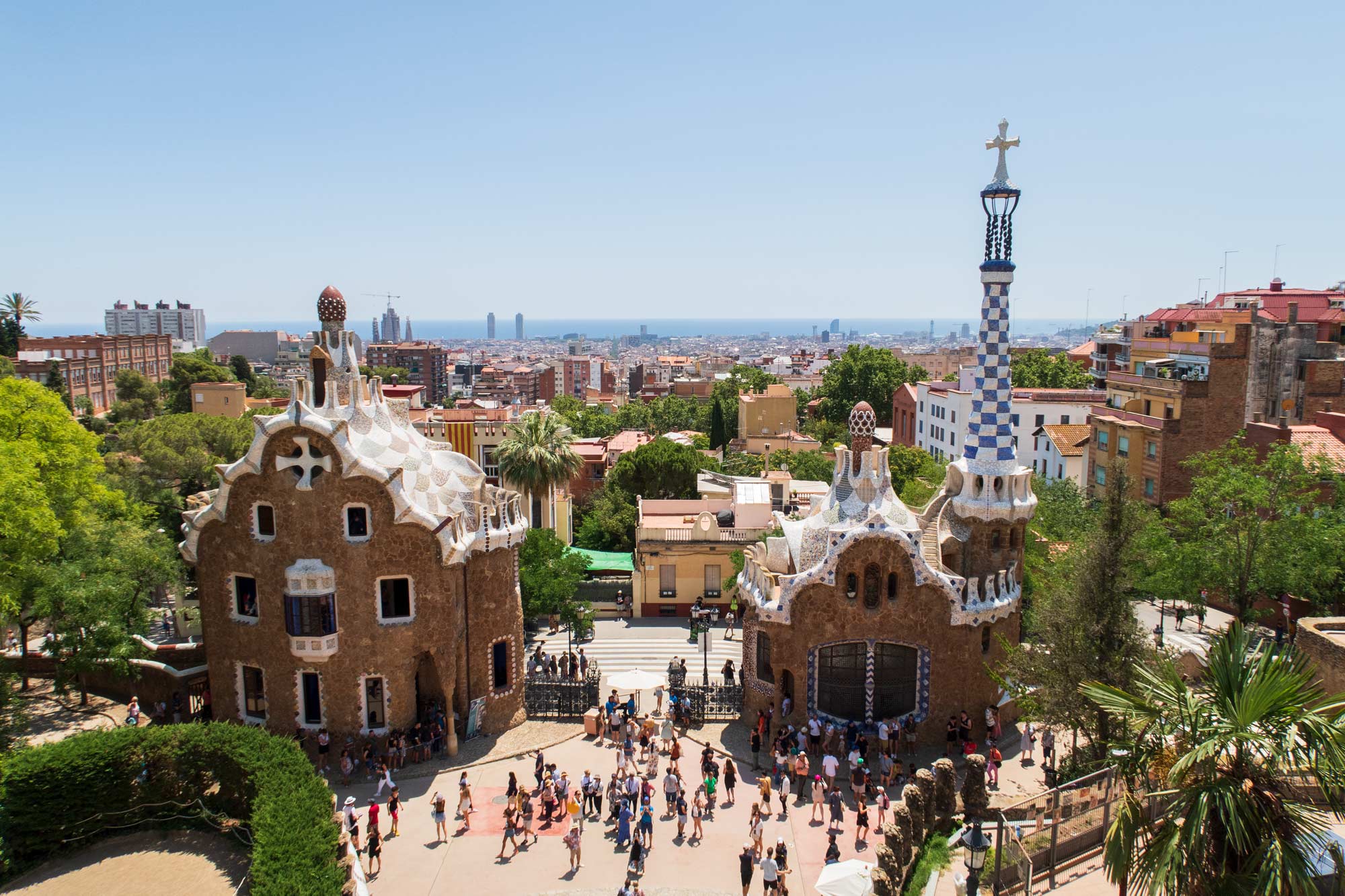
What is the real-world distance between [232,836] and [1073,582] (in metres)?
22.2

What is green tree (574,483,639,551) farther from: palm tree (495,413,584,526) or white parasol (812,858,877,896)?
white parasol (812,858,877,896)

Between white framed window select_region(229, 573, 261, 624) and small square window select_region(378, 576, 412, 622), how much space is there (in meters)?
3.66

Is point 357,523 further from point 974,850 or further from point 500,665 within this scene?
point 974,850

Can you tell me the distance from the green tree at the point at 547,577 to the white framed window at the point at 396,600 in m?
9.46

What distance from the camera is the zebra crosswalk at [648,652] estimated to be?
120 feet

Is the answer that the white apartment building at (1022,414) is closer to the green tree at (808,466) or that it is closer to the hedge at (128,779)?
the green tree at (808,466)

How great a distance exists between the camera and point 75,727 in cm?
2919

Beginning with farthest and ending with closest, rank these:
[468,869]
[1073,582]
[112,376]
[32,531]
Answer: [112,376] < [32,531] < [1073,582] < [468,869]

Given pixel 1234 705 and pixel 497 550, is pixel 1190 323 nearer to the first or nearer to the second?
pixel 497 550

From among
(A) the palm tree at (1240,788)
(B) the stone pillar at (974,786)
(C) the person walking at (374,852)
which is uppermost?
(A) the palm tree at (1240,788)

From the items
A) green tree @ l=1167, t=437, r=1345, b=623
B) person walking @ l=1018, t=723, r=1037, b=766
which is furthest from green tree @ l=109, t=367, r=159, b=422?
green tree @ l=1167, t=437, r=1345, b=623

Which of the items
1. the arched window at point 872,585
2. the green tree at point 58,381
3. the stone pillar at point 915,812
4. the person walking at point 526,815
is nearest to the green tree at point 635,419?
the green tree at point 58,381

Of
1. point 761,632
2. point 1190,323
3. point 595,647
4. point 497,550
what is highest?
point 1190,323

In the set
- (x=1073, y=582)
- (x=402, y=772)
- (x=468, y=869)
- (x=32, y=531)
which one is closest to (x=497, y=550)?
(x=402, y=772)
